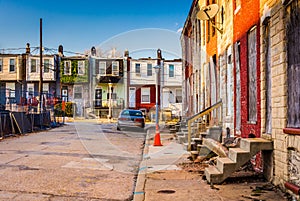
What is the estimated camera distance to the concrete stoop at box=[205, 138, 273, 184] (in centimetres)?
684

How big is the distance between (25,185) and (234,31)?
682 cm

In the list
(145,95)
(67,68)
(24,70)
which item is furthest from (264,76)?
(24,70)

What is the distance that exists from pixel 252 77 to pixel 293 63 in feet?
8.26

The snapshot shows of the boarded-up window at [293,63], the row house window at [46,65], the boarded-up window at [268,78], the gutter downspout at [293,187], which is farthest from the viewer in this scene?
the row house window at [46,65]

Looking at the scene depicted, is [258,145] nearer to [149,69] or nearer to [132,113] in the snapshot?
[132,113]

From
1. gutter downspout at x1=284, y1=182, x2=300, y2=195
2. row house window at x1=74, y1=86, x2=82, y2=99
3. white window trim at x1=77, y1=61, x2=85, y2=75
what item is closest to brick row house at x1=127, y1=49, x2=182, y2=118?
white window trim at x1=77, y1=61, x2=85, y2=75

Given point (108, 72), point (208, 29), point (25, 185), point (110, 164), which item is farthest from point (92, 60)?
point (25, 185)

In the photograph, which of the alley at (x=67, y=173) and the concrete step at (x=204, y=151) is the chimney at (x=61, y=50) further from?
the concrete step at (x=204, y=151)

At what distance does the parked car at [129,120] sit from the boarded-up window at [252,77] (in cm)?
1626

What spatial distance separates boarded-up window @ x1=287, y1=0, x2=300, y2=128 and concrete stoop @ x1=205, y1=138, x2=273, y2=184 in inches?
36.7

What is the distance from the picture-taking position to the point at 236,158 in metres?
6.91

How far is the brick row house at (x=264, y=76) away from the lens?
5.94 meters

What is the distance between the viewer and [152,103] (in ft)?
141

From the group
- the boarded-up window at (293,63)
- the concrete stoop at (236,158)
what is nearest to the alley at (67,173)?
the concrete stoop at (236,158)
